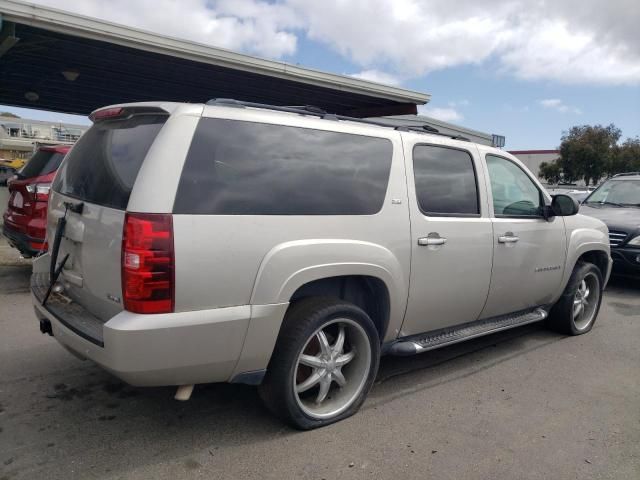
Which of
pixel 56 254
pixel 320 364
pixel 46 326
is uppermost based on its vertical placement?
pixel 56 254

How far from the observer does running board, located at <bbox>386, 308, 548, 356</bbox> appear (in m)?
3.87

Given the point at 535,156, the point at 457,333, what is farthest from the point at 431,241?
the point at 535,156

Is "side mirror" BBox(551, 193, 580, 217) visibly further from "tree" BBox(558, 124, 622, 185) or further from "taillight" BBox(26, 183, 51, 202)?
"tree" BBox(558, 124, 622, 185)

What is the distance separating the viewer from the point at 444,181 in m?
4.11

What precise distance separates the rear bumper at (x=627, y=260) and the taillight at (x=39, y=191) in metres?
7.89

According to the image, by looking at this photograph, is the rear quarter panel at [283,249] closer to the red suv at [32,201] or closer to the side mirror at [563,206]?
the side mirror at [563,206]

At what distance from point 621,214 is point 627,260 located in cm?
99

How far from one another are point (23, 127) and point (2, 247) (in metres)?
33.1

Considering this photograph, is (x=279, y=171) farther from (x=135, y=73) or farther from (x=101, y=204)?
(x=135, y=73)

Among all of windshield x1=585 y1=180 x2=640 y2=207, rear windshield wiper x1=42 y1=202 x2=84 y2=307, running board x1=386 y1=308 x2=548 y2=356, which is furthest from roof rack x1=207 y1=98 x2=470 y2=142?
windshield x1=585 y1=180 x2=640 y2=207

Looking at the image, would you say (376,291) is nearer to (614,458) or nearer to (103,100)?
(614,458)

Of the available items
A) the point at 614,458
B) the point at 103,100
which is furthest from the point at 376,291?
the point at 103,100

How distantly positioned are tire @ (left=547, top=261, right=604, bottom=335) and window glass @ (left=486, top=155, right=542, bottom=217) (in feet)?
3.50

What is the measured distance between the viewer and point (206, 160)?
9.40 feet
